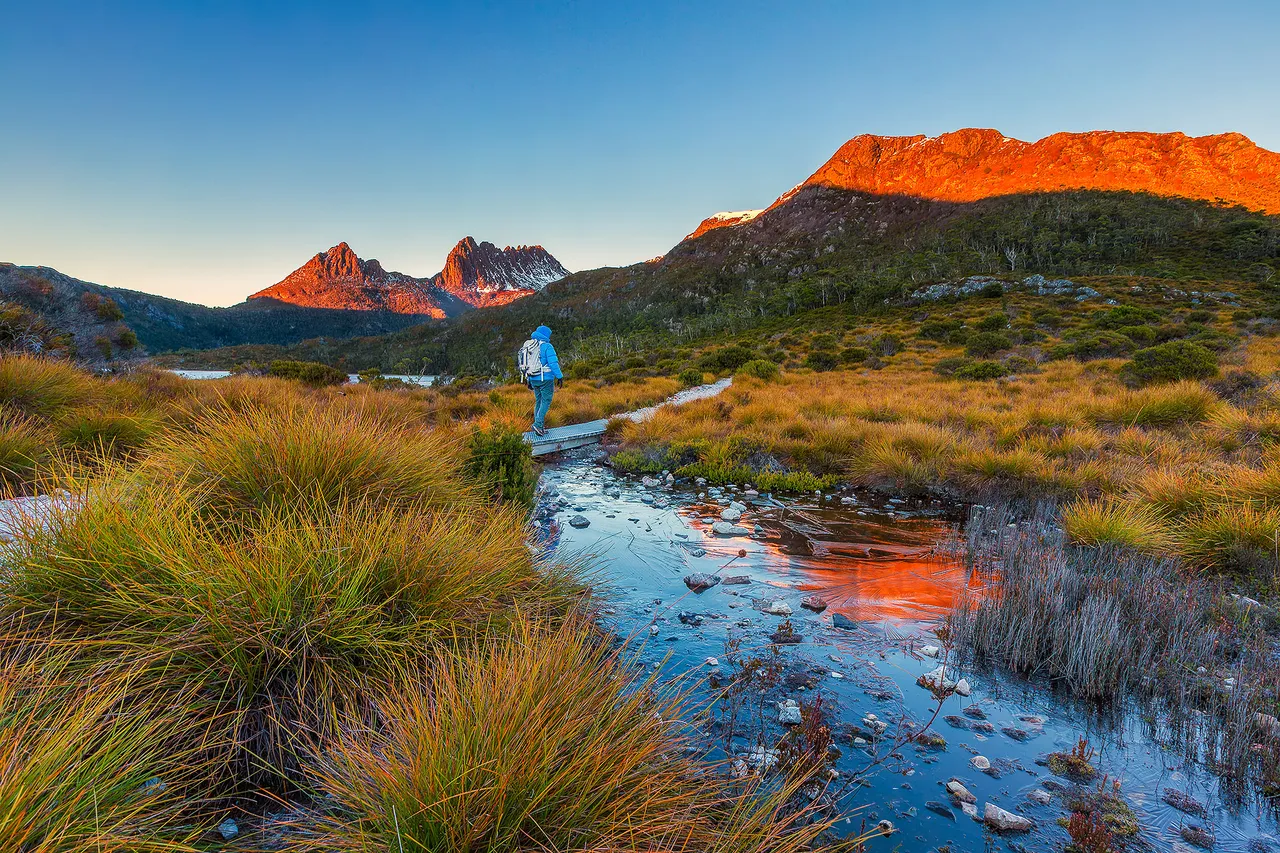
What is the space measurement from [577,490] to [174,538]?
21.6 feet

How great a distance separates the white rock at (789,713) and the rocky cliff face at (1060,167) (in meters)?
115

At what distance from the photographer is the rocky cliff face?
296 ft

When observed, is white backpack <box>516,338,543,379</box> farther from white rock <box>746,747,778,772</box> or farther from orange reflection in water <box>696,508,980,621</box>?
white rock <box>746,747,778,772</box>

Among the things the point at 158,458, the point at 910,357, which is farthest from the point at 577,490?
the point at 910,357

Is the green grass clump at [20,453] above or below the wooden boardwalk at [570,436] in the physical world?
above

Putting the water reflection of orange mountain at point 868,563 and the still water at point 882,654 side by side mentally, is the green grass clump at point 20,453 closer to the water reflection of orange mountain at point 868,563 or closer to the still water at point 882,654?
the still water at point 882,654

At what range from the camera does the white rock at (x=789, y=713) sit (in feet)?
10.3

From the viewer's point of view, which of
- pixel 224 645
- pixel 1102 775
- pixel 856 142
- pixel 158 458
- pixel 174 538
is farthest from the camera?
pixel 856 142

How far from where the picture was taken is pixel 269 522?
3012 millimetres

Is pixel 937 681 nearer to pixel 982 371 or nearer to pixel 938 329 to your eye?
pixel 982 371

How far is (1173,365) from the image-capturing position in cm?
1543

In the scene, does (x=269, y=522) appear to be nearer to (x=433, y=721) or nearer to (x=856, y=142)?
(x=433, y=721)

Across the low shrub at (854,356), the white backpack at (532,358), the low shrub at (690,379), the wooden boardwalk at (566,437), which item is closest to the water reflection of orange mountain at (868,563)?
the wooden boardwalk at (566,437)

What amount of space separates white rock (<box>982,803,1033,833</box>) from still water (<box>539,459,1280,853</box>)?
38 mm
